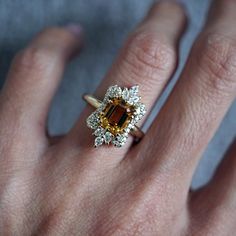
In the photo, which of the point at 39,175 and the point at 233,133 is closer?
the point at 39,175

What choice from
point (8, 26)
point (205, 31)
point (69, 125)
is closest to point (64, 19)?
point (8, 26)

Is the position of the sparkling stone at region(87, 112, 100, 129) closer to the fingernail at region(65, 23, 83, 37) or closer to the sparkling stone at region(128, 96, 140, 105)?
the sparkling stone at region(128, 96, 140, 105)

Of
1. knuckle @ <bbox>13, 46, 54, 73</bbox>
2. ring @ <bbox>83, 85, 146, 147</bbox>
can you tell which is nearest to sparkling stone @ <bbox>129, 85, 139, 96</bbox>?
ring @ <bbox>83, 85, 146, 147</bbox>

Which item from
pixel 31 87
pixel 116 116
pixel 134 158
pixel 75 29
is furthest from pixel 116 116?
pixel 75 29

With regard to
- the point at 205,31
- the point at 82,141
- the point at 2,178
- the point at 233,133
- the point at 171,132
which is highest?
the point at 205,31

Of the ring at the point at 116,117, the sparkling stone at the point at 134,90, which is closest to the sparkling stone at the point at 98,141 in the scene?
the ring at the point at 116,117

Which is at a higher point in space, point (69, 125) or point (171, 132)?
point (171, 132)

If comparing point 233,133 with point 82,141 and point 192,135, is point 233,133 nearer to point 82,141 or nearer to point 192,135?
point 192,135

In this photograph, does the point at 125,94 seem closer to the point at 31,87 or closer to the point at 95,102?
the point at 95,102
